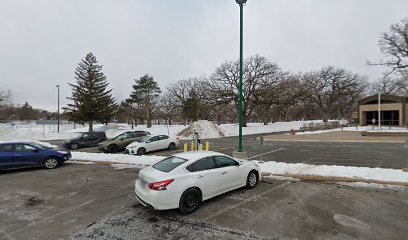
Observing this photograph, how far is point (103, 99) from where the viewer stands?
3991cm

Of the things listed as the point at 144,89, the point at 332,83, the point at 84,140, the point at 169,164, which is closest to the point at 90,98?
the point at 144,89

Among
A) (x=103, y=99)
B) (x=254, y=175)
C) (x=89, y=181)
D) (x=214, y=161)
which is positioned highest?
(x=103, y=99)

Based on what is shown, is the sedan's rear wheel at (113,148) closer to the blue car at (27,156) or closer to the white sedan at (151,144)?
the white sedan at (151,144)

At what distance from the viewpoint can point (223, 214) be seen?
5426mm

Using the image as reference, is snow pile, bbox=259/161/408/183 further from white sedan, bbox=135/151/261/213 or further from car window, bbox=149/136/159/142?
car window, bbox=149/136/159/142

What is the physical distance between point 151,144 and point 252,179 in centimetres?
1087

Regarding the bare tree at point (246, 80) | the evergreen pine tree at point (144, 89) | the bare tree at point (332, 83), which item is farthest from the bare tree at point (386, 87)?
the evergreen pine tree at point (144, 89)

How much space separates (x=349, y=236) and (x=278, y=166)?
6.08 metres

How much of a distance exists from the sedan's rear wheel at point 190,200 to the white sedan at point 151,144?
36.1 feet

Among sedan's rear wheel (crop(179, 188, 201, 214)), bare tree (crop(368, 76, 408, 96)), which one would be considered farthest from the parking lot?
bare tree (crop(368, 76, 408, 96))

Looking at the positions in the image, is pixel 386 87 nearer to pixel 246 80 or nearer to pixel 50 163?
pixel 246 80

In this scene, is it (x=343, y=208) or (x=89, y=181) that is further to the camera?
(x=89, y=181)

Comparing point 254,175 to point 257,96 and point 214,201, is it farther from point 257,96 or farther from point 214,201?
point 257,96

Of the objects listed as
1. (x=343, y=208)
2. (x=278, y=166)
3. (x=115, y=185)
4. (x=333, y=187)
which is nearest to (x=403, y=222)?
(x=343, y=208)
